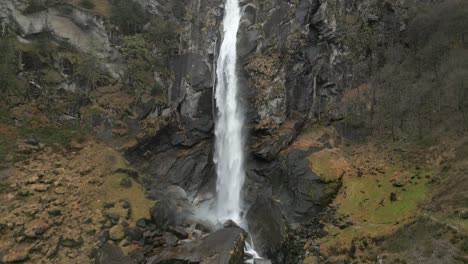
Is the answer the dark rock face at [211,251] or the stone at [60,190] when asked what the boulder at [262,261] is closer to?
the dark rock face at [211,251]

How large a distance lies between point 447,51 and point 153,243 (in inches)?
1129

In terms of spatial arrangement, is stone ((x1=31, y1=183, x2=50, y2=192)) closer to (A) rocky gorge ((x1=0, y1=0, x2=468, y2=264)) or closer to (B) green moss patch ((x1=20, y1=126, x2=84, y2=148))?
(A) rocky gorge ((x1=0, y1=0, x2=468, y2=264))

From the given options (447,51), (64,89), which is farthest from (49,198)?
(447,51)

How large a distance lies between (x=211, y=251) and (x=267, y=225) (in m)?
6.90

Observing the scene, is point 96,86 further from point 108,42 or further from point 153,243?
point 153,243

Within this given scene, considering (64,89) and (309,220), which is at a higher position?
(64,89)

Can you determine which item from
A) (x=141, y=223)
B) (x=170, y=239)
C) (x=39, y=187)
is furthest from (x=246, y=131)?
(x=39, y=187)

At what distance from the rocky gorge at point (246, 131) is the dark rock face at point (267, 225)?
12 centimetres

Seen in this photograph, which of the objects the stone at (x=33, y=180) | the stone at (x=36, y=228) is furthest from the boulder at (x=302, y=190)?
the stone at (x=33, y=180)

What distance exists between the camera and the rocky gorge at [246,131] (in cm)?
2169

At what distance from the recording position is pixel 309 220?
2520 centimetres

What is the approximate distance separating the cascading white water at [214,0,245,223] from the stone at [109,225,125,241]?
8517 millimetres

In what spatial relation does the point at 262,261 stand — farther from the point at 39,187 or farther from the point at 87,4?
the point at 87,4

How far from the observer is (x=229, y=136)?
34.0 meters
